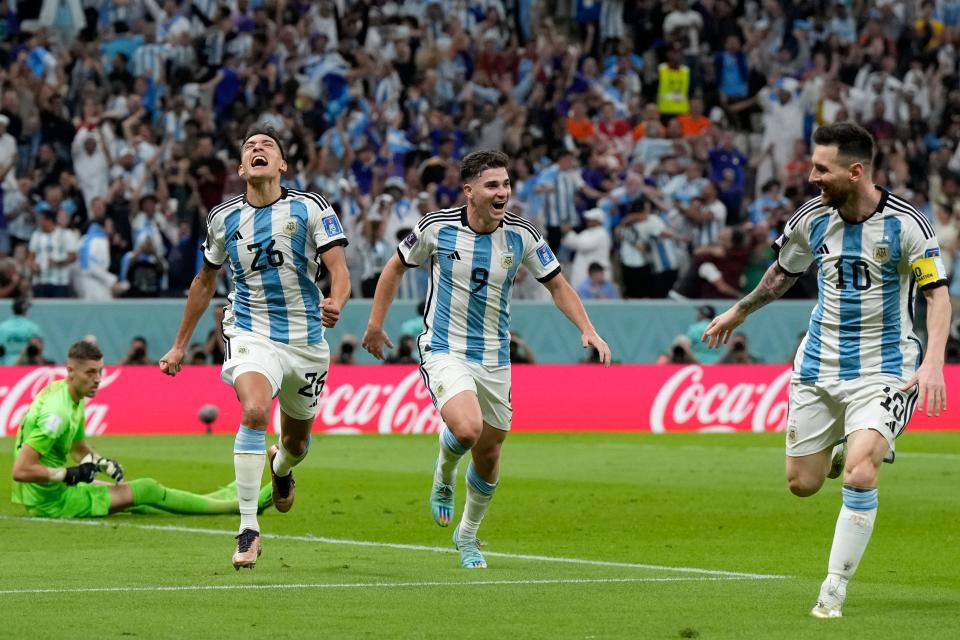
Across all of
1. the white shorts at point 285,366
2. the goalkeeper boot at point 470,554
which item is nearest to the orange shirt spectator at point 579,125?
the white shorts at point 285,366

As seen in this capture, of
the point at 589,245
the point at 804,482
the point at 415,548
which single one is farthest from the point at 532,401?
the point at 804,482

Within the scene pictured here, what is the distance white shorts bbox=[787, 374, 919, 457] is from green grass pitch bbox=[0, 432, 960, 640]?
2.82 ft

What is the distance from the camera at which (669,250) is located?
27125mm

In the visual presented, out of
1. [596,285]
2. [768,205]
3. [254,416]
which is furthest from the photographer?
[768,205]

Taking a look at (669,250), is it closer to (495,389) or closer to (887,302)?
(495,389)

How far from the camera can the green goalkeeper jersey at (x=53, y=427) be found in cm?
1372

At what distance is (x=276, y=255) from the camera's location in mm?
11172

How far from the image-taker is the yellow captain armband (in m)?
8.88

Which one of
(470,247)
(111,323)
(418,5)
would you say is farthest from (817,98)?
(470,247)

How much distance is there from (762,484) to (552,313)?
28.5ft

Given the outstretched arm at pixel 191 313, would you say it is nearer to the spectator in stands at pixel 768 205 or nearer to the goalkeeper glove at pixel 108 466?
the goalkeeper glove at pixel 108 466

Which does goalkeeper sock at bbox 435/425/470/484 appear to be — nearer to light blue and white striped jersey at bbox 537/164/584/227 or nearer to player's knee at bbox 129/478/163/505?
player's knee at bbox 129/478/163/505

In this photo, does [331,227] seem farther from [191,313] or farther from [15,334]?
[15,334]

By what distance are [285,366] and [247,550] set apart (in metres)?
1.49
